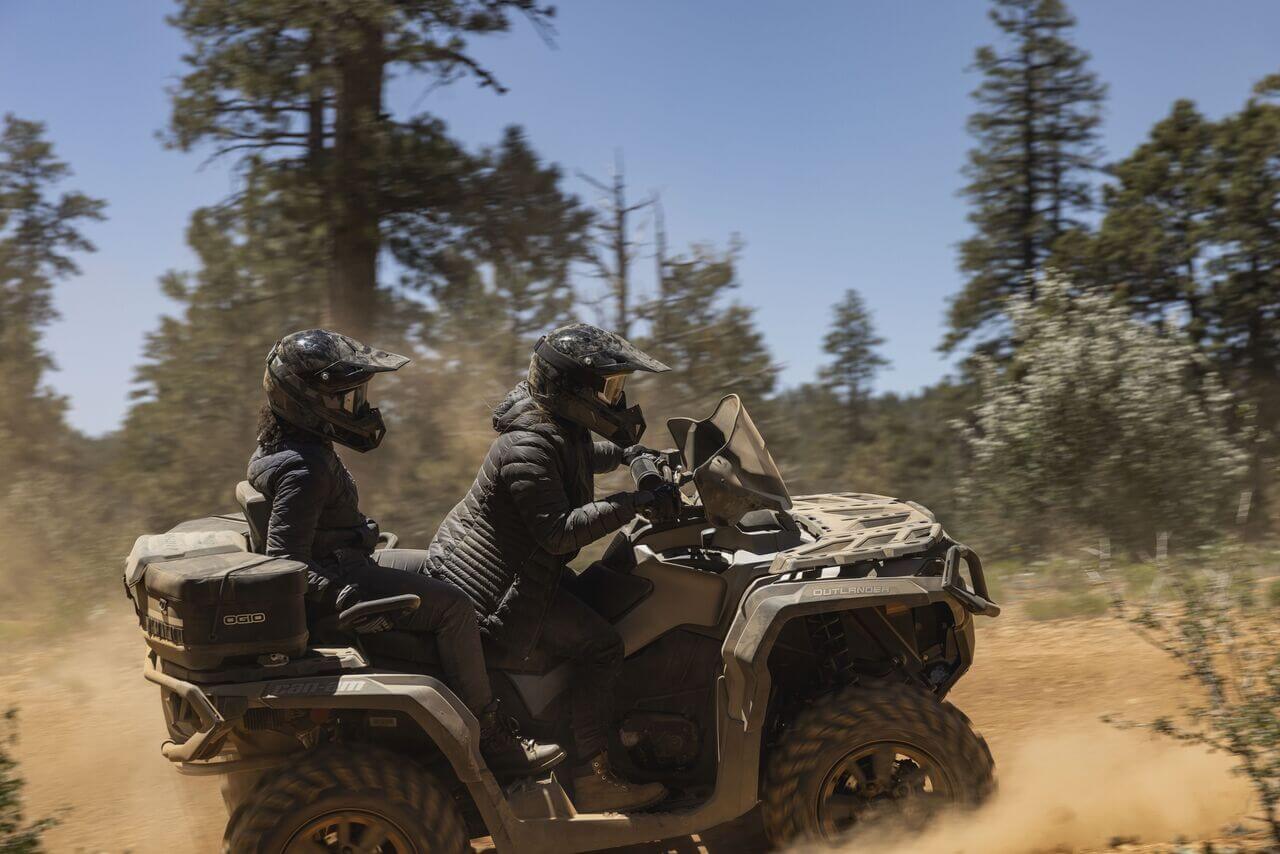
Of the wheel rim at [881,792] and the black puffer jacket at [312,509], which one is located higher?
the black puffer jacket at [312,509]

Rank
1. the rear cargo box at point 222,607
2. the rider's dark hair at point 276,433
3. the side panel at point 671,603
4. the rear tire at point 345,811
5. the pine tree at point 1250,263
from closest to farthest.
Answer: the rear cargo box at point 222,607 < the rear tire at point 345,811 < the rider's dark hair at point 276,433 < the side panel at point 671,603 < the pine tree at point 1250,263

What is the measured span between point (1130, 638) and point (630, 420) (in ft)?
19.1

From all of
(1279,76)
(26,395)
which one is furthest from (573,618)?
(1279,76)

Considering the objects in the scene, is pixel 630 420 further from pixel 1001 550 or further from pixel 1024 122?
pixel 1024 122

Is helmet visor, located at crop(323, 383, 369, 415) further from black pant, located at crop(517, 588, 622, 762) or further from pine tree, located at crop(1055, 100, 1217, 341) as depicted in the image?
pine tree, located at crop(1055, 100, 1217, 341)

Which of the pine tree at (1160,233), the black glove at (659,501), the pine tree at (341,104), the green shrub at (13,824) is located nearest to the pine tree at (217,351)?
the pine tree at (341,104)

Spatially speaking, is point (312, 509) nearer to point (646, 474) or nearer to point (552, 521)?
point (552, 521)

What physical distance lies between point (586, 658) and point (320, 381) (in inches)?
61.5

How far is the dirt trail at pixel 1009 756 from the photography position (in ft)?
16.1

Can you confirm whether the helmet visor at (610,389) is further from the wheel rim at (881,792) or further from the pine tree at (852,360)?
the pine tree at (852,360)

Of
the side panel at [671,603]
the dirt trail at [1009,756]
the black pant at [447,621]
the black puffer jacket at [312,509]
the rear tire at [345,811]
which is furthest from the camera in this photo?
the dirt trail at [1009,756]

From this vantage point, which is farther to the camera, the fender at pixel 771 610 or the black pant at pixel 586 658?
the black pant at pixel 586 658

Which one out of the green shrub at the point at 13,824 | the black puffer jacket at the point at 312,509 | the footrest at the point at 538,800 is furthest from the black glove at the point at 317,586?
the green shrub at the point at 13,824

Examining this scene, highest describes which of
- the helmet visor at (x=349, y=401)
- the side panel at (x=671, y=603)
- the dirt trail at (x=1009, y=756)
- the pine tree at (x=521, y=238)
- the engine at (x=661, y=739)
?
the pine tree at (x=521, y=238)
